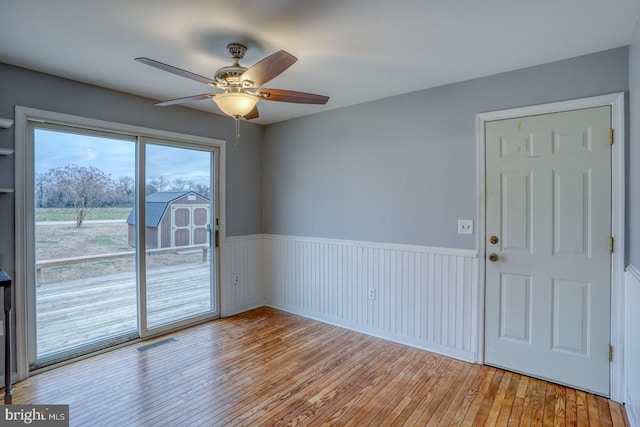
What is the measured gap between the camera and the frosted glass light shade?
6.83ft

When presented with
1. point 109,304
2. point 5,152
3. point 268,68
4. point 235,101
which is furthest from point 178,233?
point 268,68

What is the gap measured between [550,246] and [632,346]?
2.68 ft

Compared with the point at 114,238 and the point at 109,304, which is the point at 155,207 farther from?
the point at 109,304

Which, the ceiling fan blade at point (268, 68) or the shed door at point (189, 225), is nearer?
the ceiling fan blade at point (268, 68)

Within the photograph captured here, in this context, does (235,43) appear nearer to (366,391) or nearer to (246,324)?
(366,391)

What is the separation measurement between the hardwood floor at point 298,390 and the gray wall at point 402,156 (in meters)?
1.14

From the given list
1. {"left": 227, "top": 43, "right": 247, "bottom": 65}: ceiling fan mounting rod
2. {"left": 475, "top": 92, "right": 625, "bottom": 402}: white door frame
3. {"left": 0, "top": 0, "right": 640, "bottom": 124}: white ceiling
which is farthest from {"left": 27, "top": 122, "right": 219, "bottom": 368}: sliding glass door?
{"left": 475, "top": 92, "right": 625, "bottom": 402}: white door frame

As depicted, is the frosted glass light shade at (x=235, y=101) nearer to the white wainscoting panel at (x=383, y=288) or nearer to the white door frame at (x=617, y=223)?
the white wainscoting panel at (x=383, y=288)

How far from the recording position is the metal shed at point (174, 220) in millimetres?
3477

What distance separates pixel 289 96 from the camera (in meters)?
2.25

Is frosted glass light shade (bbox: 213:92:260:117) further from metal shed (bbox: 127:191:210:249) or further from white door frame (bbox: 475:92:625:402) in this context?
white door frame (bbox: 475:92:625:402)

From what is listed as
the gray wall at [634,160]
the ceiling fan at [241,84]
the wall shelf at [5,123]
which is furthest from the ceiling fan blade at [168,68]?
the gray wall at [634,160]

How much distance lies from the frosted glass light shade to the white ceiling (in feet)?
1.30

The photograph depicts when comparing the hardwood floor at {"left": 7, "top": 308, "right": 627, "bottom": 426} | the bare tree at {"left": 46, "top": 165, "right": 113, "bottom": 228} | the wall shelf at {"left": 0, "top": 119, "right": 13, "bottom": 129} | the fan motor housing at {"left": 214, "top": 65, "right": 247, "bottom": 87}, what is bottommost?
the hardwood floor at {"left": 7, "top": 308, "right": 627, "bottom": 426}
